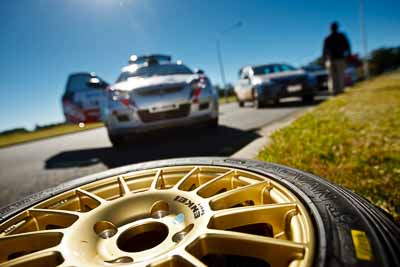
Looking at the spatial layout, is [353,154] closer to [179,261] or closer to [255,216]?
[255,216]

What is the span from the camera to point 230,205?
959 mm

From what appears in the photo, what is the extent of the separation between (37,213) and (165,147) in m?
2.54

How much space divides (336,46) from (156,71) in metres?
6.50

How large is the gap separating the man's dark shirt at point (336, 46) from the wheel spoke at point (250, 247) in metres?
9.17

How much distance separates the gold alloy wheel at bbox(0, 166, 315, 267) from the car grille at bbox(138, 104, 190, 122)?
239 cm

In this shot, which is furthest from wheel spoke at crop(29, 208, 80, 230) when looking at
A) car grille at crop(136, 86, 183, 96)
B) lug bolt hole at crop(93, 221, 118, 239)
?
car grille at crop(136, 86, 183, 96)

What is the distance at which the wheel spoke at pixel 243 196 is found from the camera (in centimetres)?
93

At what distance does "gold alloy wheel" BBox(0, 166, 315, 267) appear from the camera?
2.18ft

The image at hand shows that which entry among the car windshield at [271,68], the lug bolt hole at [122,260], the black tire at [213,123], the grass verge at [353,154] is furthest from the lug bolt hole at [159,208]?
the car windshield at [271,68]

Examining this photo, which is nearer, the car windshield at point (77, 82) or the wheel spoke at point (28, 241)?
the wheel spoke at point (28, 241)

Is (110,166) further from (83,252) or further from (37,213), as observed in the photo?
(83,252)

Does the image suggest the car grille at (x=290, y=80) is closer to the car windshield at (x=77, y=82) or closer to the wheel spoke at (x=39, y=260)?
the car windshield at (x=77, y=82)

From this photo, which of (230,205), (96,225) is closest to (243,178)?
(230,205)

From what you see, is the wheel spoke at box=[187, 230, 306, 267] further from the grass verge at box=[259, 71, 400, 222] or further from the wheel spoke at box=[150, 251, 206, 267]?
the grass verge at box=[259, 71, 400, 222]
